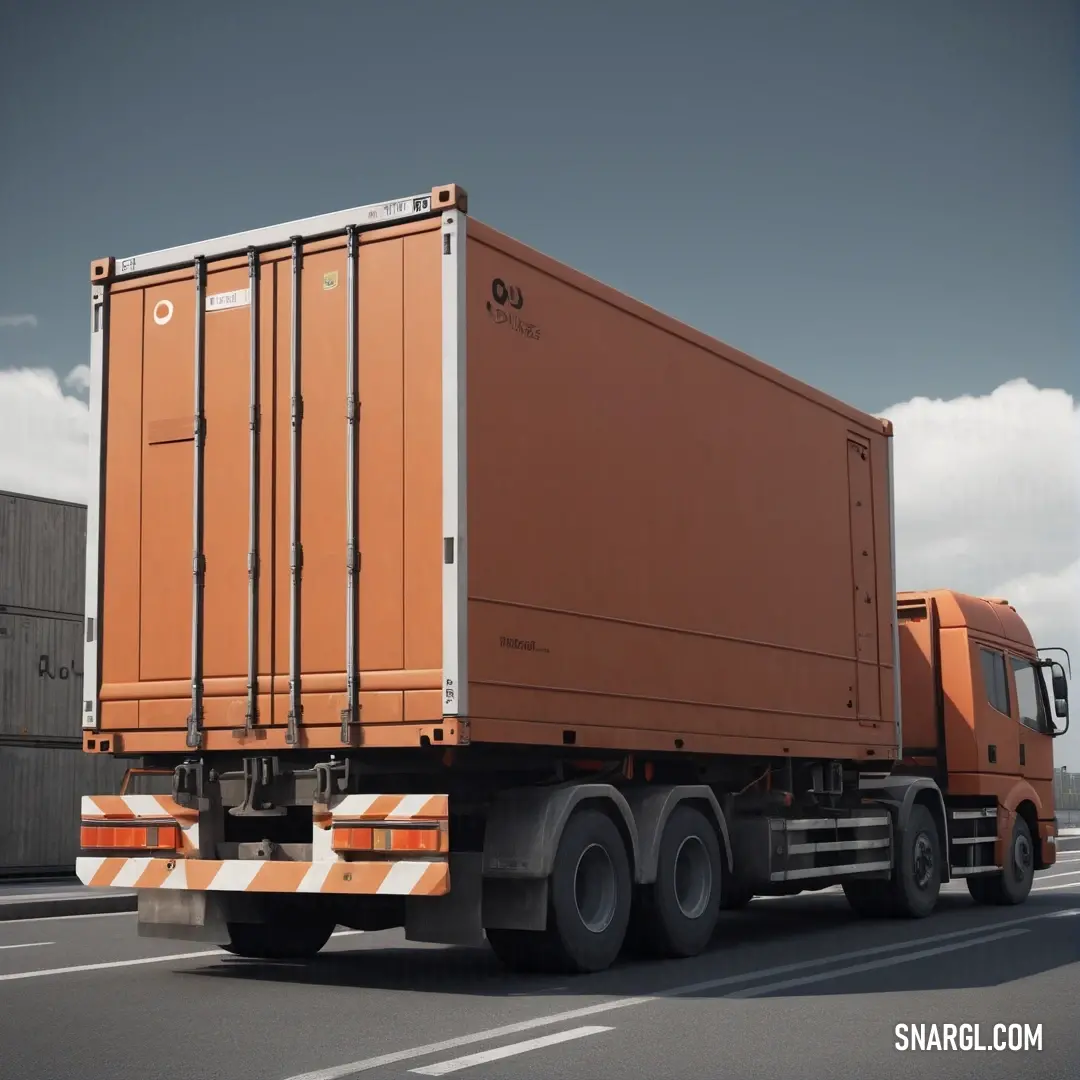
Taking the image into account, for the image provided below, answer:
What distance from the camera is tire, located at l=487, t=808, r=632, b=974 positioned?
9516 millimetres

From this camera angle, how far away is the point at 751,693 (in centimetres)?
1202

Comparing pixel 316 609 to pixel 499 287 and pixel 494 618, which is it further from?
pixel 499 287

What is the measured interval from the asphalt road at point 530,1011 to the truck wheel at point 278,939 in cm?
22

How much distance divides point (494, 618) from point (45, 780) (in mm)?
16221

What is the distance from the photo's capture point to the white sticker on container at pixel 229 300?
10.1m

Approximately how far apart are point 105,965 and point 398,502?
156 inches

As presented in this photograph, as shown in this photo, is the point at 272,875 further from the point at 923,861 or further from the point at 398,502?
the point at 923,861

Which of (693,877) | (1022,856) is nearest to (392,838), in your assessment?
(693,877)

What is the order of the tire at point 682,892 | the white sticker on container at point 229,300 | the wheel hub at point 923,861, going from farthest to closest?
the wheel hub at point 923,861 → the tire at point 682,892 → the white sticker on container at point 229,300

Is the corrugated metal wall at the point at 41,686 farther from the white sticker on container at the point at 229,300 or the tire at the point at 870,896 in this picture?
the white sticker on container at the point at 229,300

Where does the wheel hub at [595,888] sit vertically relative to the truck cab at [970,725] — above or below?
below

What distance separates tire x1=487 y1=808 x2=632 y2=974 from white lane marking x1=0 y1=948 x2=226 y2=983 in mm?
2681

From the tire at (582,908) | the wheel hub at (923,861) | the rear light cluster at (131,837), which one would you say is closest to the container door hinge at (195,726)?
the rear light cluster at (131,837)

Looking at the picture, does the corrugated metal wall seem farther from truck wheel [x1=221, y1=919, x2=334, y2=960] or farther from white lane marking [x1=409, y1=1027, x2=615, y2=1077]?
white lane marking [x1=409, y1=1027, x2=615, y2=1077]
